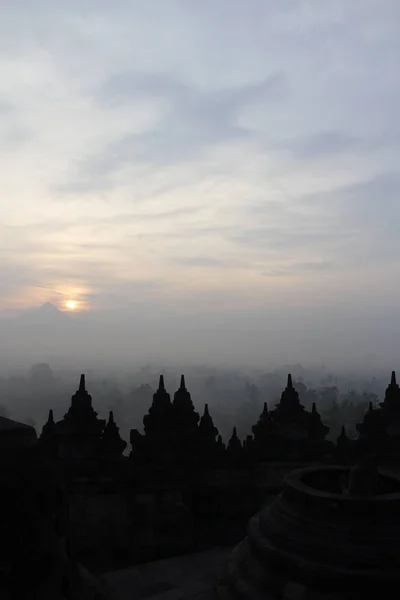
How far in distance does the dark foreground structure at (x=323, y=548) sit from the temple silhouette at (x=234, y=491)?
2cm

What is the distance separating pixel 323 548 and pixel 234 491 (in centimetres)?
608

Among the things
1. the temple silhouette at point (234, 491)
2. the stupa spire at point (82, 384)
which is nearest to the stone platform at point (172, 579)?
the temple silhouette at point (234, 491)

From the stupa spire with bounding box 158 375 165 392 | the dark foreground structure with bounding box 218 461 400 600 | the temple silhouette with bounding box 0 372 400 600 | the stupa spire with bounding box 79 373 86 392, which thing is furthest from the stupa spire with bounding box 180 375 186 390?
the dark foreground structure with bounding box 218 461 400 600

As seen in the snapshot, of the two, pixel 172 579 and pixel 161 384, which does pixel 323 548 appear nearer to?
pixel 172 579

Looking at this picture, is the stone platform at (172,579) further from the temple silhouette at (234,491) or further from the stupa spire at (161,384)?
the stupa spire at (161,384)

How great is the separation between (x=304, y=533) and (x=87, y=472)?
260 inches

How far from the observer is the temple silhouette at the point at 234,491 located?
7.83 m

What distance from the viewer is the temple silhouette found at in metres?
7.83

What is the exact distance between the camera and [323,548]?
7.62 m

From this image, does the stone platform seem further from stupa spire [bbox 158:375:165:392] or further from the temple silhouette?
stupa spire [bbox 158:375:165:392]

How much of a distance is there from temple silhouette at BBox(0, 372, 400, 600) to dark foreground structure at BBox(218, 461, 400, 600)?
18 millimetres

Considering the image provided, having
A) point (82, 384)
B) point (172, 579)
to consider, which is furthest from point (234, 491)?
point (82, 384)

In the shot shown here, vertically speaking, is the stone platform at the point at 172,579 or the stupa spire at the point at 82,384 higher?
the stupa spire at the point at 82,384

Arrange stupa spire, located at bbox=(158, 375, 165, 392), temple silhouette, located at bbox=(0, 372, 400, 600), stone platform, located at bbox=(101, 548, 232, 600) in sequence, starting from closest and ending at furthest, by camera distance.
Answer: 1. temple silhouette, located at bbox=(0, 372, 400, 600)
2. stone platform, located at bbox=(101, 548, 232, 600)
3. stupa spire, located at bbox=(158, 375, 165, 392)
